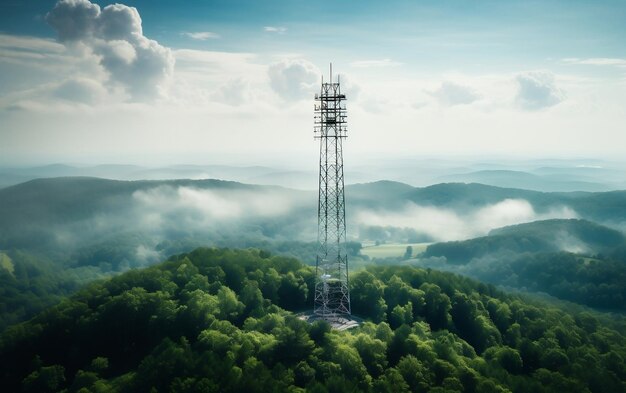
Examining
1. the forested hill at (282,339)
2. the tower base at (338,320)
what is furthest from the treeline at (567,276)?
the tower base at (338,320)

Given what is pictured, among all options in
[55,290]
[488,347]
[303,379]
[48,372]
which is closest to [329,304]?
[303,379]

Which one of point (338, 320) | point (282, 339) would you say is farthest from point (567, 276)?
point (282, 339)

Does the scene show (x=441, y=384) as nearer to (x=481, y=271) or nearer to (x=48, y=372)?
(x=48, y=372)

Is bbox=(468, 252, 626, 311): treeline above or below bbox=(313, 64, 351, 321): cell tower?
below

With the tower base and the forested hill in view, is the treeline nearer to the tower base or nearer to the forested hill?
the forested hill

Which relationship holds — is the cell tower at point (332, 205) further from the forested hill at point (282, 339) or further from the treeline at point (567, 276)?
the treeline at point (567, 276)

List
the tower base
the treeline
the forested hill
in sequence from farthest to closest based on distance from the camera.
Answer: the treeline < the tower base < the forested hill

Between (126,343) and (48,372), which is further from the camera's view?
(126,343)

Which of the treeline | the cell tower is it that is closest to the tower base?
the cell tower

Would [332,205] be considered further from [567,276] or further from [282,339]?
[567,276]
